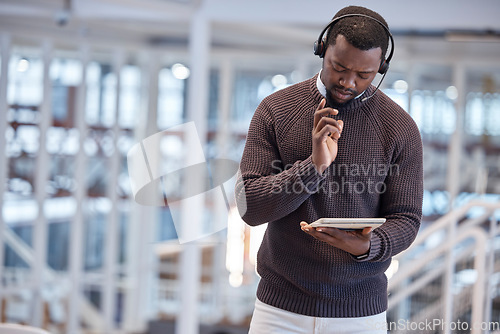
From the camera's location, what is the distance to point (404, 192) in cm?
119

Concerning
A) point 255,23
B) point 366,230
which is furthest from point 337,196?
point 255,23

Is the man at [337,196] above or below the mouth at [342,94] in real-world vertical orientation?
below

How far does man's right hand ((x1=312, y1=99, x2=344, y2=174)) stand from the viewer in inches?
42.1

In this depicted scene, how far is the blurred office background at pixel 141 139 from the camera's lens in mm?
5055

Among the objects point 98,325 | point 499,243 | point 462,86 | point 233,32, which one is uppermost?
point 233,32

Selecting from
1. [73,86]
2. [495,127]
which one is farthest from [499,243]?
[73,86]

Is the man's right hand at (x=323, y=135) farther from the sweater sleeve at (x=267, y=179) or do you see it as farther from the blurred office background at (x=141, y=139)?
the blurred office background at (x=141, y=139)

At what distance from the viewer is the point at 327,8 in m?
3.86

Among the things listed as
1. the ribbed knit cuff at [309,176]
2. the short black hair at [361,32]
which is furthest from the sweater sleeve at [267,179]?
the short black hair at [361,32]

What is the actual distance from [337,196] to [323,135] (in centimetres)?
17

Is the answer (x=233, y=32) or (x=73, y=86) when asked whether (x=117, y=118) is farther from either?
(x=233, y=32)

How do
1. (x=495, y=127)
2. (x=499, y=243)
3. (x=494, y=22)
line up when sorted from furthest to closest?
(x=495, y=127), (x=499, y=243), (x=494, y=22)

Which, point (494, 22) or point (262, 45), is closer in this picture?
point (494, 22)

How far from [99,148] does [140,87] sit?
77 centimetres
